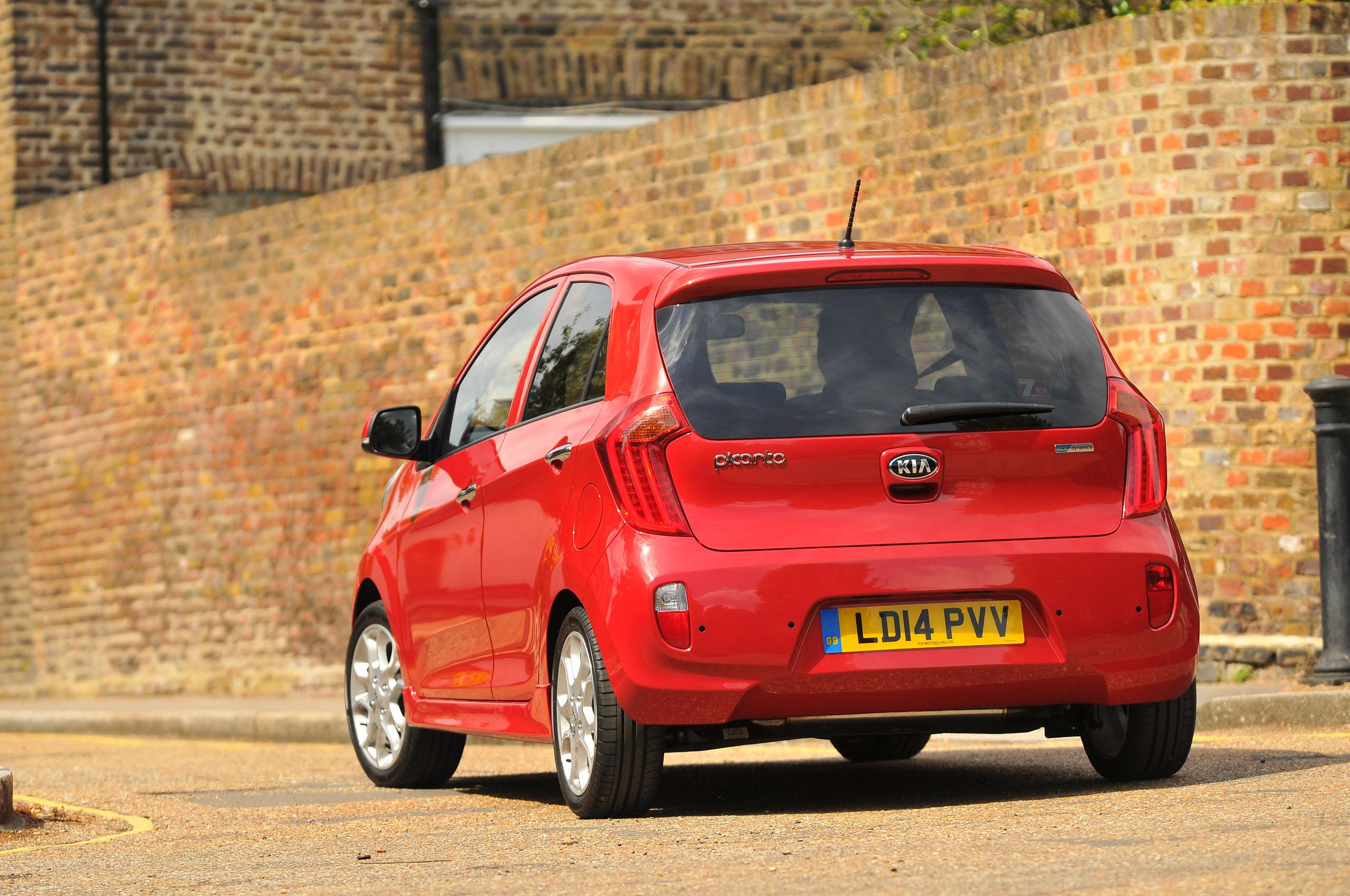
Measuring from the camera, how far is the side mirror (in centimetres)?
730

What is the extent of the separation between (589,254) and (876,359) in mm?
9162

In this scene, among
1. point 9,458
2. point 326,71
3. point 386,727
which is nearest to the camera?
point 386,727

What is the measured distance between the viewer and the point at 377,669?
7.88m

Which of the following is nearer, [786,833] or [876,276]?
[786,833]

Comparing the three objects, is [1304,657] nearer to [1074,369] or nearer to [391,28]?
[1074,369]

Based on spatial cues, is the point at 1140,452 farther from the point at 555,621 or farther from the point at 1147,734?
the point at 555,621

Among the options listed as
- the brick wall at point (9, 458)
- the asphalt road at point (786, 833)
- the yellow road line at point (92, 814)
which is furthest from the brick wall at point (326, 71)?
the asphalt road at point (786, 833)

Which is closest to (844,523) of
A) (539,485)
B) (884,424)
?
(884,424)

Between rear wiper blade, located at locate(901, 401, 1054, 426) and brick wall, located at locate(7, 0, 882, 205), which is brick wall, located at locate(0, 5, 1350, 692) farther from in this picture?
rear wiper blade, located at locate(901, 401, 1054, 426)

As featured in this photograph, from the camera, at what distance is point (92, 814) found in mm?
7266

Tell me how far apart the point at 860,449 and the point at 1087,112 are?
6.49 metres

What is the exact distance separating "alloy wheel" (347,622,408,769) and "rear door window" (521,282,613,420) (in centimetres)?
150

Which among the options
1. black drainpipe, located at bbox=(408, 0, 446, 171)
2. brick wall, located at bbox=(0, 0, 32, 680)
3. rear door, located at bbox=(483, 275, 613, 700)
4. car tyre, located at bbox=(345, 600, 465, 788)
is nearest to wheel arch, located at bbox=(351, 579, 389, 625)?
car tyre, located at bbox=(345, 600, 465, 788)

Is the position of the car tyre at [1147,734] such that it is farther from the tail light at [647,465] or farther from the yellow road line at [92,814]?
the yellow road line at [92,814]
